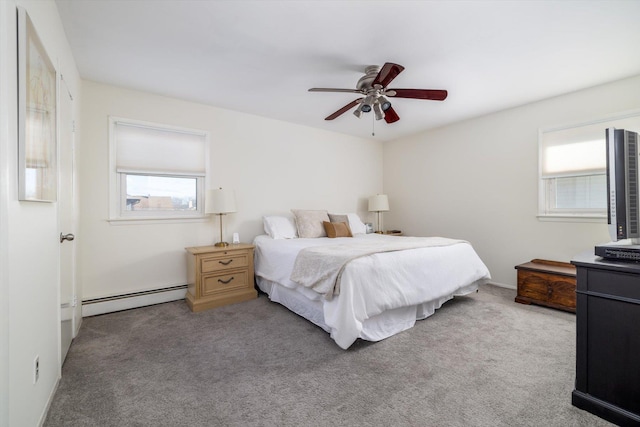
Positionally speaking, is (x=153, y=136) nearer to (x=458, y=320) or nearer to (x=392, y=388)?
(x=392, y=388)

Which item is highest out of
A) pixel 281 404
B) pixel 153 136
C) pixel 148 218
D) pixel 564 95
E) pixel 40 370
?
pixel 564 95

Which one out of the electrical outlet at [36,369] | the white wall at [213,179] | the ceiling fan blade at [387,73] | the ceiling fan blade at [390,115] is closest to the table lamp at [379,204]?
the white wall at [213,179]

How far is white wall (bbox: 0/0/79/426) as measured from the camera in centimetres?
102

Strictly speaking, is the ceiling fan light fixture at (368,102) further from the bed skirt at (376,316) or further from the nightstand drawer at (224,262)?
the nightstand drawer at (224,262)

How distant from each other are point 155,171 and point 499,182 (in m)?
4.67

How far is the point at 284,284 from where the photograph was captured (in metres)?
2.96

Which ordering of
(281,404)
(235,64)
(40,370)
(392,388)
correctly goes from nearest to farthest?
(40,370)
(281,404)
(392,388)
(235,64)

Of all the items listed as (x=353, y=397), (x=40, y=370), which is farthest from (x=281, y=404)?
(x=40, y=370)

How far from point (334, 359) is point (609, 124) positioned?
3952mm

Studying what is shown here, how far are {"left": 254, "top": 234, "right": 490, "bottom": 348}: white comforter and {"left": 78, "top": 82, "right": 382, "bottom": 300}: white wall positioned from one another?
3.46 ft

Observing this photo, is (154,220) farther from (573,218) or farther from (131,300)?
(573,218)

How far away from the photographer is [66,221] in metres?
2.12

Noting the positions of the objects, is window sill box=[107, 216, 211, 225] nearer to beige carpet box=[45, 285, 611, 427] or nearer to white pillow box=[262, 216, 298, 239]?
white pillow box=[262, 216, 298, 239]

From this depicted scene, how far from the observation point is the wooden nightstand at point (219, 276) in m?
3.08
